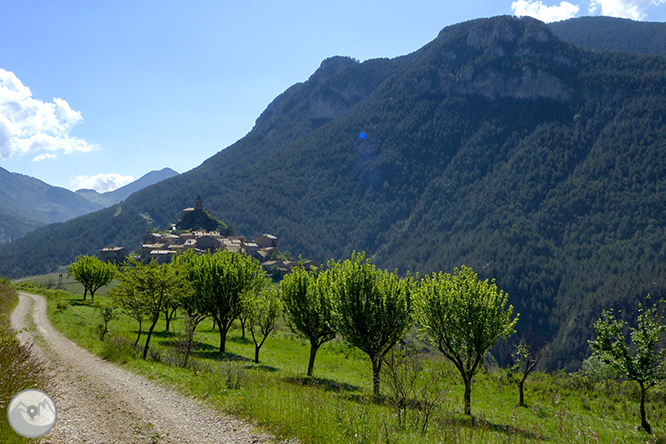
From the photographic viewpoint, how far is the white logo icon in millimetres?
8547

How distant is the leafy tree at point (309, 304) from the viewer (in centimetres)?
2820

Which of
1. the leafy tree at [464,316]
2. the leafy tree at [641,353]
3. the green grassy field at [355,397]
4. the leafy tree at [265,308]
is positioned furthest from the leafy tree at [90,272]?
the leafy tree at [641,353]

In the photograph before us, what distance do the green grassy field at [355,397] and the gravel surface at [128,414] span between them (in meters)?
0.70

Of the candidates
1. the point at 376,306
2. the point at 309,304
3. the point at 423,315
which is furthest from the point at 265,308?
the point at 423,315

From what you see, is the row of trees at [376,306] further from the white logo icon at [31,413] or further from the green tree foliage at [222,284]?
the white logo icon at [31,413]

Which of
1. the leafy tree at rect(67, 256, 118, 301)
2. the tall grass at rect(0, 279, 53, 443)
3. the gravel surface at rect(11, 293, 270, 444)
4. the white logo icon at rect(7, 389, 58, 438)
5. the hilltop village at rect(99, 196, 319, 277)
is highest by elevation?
the hilltop village at rect(99, 196, 319, 277)

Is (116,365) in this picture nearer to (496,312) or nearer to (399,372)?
(399,372)

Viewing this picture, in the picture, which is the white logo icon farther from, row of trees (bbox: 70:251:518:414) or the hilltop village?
the hilltop village

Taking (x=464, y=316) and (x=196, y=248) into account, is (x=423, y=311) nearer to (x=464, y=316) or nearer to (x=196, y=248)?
(x=464, y=316)

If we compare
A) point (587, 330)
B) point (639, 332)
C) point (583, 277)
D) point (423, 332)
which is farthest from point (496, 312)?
point (583, 277)

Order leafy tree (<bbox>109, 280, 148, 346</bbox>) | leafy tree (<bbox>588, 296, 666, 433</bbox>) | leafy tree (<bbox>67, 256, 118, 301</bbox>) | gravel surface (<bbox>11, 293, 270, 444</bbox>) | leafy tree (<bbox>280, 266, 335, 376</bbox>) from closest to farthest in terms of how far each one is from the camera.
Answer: gravel surface (<bbox>11, 293, 270, 444</bbox>) → leafy tree (<bbox>588, 296, 666, 433</bbox>) → leafy tree (<bbox>109, 280, 148, 346</bbox>) → leafy tree (<bbox>280, 266, 335, 376</bbox>) → leafy tree (<bbox>67, 256, 118, 301</bbox>)

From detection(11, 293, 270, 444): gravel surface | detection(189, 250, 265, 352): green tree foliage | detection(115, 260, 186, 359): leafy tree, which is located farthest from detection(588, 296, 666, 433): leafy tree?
detection(189, 250, 265, 352): green tree foliage

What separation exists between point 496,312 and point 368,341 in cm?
799

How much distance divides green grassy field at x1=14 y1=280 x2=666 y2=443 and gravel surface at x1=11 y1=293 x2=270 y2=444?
705mm
